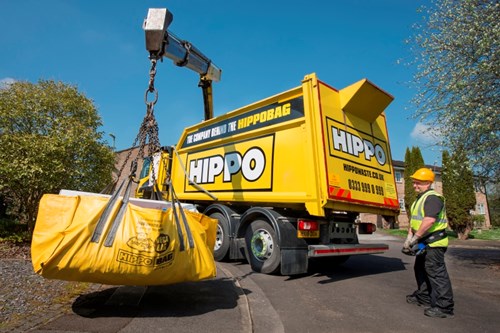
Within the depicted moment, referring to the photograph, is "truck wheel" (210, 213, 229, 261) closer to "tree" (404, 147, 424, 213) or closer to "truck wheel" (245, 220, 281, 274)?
"truck wheel" (245, 220, 281, 274)

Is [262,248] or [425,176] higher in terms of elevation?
[425,176]

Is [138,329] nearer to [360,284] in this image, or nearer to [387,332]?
[387,332]

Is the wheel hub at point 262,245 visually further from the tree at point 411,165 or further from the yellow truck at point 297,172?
the tree at point 411,165

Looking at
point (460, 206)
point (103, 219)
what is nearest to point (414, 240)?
point (103, 219)

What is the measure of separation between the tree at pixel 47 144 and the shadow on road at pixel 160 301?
5870 millimetres

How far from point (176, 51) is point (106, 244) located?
5.87 m

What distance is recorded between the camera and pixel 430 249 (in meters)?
3.93

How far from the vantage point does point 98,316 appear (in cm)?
312

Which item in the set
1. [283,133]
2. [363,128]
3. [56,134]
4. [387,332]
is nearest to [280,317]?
[387,332]

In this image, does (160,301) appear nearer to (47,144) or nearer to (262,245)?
(262,245)

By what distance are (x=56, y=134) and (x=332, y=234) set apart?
7.63 meters

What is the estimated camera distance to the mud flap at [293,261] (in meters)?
5.23

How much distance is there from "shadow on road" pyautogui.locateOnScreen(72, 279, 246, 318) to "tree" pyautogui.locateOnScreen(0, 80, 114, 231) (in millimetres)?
5870

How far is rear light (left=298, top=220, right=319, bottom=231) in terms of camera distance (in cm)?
536
